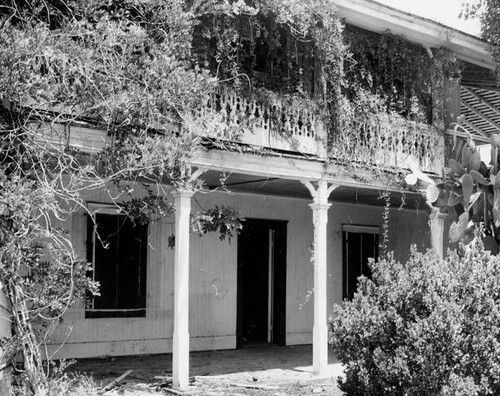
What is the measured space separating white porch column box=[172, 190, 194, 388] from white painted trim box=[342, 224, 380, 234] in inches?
234

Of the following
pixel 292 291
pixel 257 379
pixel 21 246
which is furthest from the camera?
pixel 292 291

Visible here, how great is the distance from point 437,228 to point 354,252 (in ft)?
9.26

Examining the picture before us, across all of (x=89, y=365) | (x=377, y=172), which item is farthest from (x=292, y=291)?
(x=89, y=365)

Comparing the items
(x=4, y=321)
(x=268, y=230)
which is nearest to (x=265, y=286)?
(x=268, y=230)

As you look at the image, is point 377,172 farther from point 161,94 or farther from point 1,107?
point 1,107

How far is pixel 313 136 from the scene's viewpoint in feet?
33.9

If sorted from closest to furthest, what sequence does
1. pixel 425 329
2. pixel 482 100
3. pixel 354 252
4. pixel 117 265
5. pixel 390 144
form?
pixel 425 329 → pixel 117 265 → pixel 390 144 → pixel 354 252 → pixel 482 100

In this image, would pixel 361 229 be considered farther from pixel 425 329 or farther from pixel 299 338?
pixel 425 329

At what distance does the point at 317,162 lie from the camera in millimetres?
10188

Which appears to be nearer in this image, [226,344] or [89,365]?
[89,365]

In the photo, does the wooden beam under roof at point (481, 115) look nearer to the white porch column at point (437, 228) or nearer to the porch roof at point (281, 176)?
the porch roof at point (281, 176)

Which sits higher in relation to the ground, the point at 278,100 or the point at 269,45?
the point at 269,45

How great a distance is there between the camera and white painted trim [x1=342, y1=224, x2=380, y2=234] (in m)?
14.3

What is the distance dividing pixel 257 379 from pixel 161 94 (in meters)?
4.11
